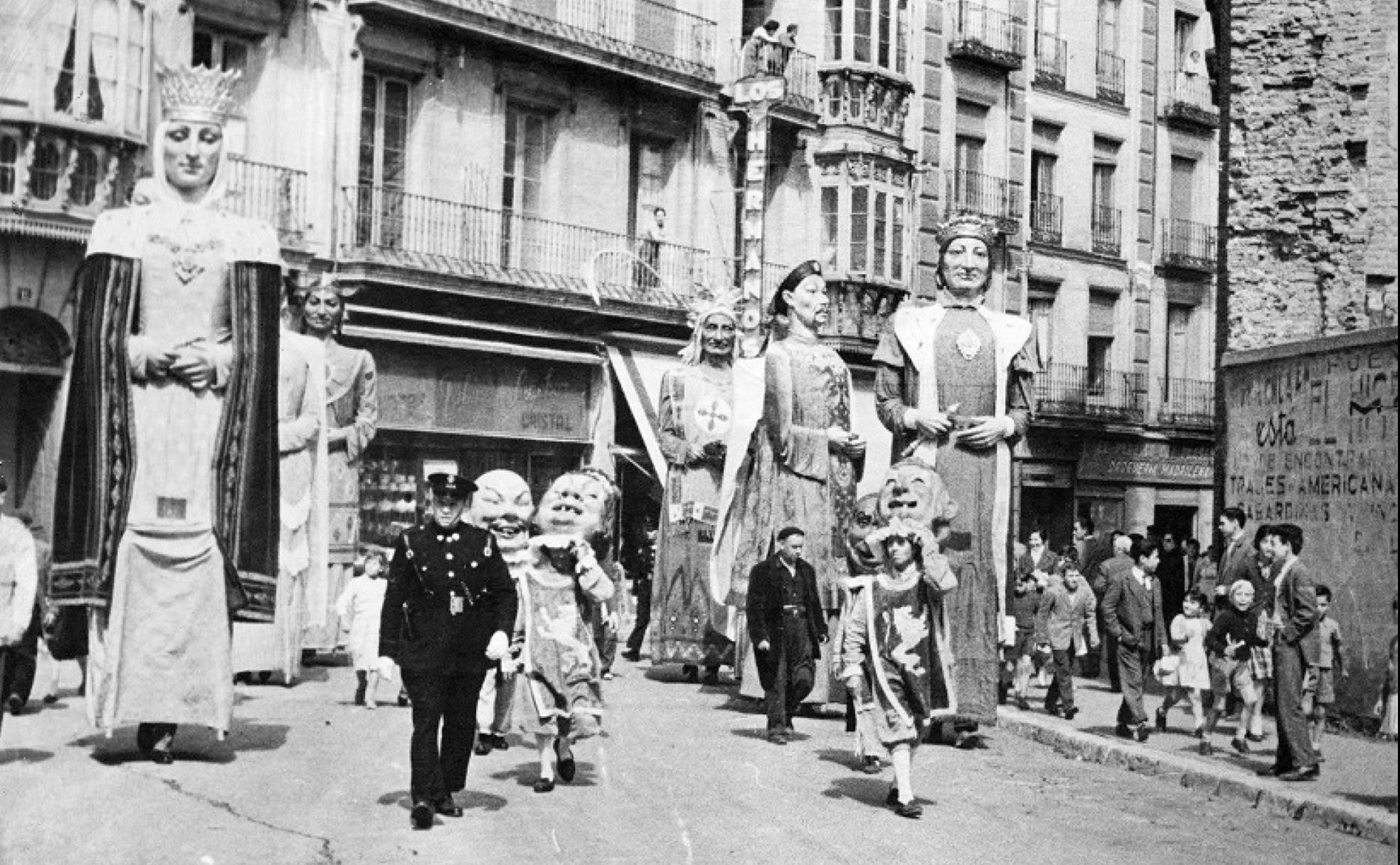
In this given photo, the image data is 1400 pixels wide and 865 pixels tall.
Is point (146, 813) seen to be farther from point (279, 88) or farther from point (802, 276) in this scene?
point (279, 88)

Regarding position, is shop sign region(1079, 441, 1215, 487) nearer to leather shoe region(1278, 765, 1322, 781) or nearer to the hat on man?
the hat on man

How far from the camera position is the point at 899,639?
7.18 metres

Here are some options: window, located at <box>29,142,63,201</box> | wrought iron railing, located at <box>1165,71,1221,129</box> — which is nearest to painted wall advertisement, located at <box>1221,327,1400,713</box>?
window, located at <box>29,142,63,201</box>

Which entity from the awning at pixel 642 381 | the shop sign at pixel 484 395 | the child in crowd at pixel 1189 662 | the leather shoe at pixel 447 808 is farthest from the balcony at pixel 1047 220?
the awning at pixel 642 381

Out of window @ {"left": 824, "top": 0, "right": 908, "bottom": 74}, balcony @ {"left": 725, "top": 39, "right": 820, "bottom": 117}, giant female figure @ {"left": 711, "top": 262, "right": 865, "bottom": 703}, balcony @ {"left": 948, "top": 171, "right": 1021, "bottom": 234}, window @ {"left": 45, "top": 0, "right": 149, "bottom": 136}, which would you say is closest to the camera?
window @ {"left": 45, "top": 0, "right": 149, "bottom": 136}

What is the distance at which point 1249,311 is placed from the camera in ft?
9.61

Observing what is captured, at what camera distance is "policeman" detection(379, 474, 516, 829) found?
6238 millimetres

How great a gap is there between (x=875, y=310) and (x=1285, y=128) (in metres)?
13.6

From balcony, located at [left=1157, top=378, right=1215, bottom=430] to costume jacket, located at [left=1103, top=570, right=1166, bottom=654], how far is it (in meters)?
1.43

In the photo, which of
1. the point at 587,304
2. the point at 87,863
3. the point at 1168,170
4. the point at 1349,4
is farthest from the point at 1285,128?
the point at 587,304

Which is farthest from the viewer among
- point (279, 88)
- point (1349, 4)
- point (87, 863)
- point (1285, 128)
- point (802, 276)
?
point (279, 88)

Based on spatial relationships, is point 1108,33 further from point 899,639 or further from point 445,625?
point 445,625

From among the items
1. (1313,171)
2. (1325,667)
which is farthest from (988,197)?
(1325,667)

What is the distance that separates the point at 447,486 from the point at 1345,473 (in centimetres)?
468
